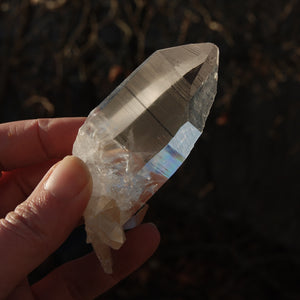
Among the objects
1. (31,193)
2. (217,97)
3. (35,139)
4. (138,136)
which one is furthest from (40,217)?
(217,97)

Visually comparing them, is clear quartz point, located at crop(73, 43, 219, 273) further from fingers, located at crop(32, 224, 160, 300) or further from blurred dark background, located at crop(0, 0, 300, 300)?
blurred dark background, located at crop(0, 0, 300, 300)

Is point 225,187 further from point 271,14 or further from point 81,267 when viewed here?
point 81,267

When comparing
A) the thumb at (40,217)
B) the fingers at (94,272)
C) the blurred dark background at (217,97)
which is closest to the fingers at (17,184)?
Result: the fingers at (94,272)

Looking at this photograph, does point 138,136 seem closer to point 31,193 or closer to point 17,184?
point 31,193

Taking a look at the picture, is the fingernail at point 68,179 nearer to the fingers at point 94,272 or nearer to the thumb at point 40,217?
the thumb at point 40,217

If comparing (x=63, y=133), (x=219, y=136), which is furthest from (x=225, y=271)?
(x=63, y=133)

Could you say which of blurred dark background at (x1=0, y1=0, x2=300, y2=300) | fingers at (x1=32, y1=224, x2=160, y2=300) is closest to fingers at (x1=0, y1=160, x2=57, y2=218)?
fingers at (x1=32, y1=224, x2=160, y2=300)
